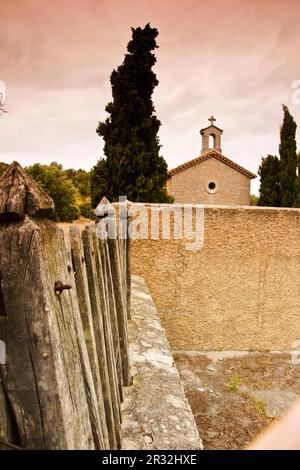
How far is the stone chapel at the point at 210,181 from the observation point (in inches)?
693

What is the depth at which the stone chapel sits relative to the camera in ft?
57.7

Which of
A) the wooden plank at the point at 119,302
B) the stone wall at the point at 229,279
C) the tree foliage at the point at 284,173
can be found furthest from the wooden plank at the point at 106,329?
the tree foliage at the point at 284,173

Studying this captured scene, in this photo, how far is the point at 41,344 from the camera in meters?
0.76

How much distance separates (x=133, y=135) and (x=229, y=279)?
27.1ft

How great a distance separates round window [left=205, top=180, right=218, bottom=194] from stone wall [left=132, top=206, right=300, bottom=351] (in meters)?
13.1

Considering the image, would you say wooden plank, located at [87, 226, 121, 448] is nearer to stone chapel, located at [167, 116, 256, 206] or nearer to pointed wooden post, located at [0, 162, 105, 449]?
pointed wooden post, located at [0, 162, 105, 449]

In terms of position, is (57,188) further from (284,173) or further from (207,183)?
(284,173)

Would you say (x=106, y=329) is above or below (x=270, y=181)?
below

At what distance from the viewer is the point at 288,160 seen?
16.0m

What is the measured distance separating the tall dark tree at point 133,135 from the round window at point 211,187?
671 centimetres

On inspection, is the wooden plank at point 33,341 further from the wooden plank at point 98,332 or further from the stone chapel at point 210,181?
the stone chapel at point 210,181

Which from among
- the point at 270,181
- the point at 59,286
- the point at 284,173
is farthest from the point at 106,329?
the point at 270,181

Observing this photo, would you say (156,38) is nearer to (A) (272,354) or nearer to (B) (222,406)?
(A) (272,354)
